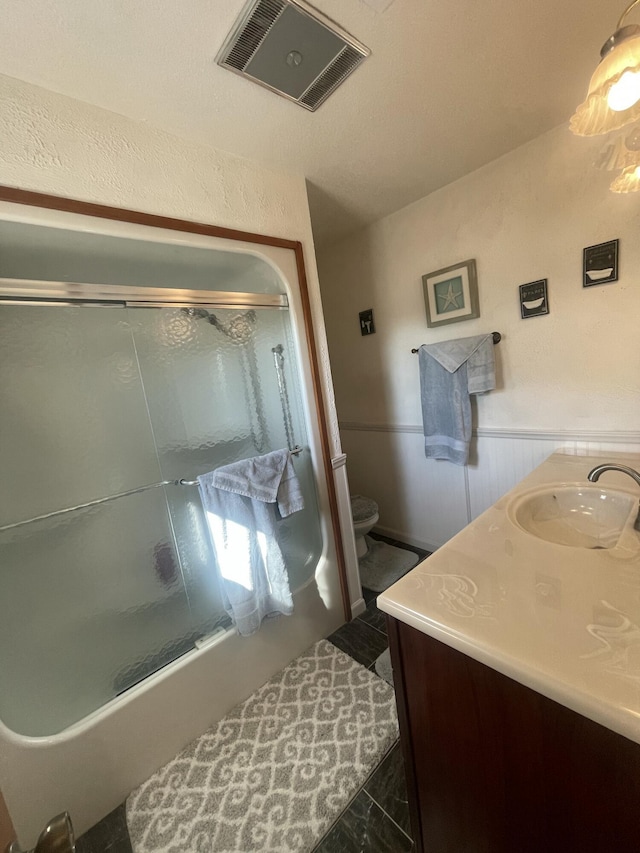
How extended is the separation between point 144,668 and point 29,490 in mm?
761

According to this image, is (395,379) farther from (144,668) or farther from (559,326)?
(144,668)

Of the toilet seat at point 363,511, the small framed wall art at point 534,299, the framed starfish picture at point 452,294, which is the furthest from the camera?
the toilet seat at point 363,511

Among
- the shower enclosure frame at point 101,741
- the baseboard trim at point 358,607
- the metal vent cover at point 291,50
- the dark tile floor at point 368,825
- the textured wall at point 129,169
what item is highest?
the metal vent cover at point 291,50

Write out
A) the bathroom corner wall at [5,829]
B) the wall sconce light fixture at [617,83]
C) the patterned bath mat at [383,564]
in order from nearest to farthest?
the bathroom corner wall at [5,829] → the wall sconce light fixture at [617,83] → the patterned bath mat at [383,564]

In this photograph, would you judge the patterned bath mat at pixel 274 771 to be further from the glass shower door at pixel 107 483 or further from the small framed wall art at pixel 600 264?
the small framed wall art at pixel 600 264

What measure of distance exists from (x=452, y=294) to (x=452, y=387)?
52 cm

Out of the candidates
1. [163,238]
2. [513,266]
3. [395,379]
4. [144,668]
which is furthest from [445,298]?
[144,668]

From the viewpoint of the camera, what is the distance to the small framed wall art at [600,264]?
4.55 feet

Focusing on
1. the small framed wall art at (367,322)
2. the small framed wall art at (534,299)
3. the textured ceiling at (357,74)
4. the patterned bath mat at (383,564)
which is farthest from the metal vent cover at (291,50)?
the patterned bath mat at (383,564)

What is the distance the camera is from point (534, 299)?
1.61 meters

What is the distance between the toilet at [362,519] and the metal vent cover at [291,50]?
1.98m

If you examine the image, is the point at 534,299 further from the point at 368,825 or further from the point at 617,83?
the point at 368,825

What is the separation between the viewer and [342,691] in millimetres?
1381

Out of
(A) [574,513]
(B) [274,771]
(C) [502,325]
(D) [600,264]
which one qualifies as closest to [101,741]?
(B) [274,771]
